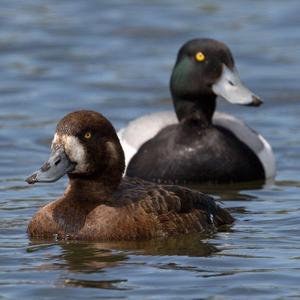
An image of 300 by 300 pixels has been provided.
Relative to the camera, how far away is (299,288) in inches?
320

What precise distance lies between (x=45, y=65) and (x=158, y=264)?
8863 millimetres

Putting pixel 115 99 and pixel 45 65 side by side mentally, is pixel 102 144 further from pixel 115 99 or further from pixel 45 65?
pixel 45 65

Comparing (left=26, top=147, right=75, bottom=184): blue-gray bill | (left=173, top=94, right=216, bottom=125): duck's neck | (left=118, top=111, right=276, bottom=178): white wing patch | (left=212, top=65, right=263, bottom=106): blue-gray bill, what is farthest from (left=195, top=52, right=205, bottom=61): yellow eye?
(left=26, top=147, right=75, bottom=184): blue-gray bill

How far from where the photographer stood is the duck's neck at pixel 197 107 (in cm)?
1280

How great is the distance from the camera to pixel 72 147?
919cm

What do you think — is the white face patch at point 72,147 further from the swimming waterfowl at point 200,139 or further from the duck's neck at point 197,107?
the duck's neck at point 197,107

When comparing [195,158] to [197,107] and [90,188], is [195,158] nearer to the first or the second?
[197,107]

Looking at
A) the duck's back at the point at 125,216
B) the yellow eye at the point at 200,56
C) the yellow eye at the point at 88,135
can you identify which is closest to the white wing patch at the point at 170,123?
the yellow eye at the point at 200,56

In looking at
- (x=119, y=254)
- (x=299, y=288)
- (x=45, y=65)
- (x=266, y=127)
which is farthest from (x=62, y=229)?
(x=45, y=65)

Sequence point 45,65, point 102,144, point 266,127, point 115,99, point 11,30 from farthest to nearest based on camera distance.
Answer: point 11,30, point 45,65, point 115,99, point 266,127, point 102,144

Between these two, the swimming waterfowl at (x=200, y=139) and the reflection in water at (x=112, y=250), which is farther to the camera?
the swimming waterfowl at (x=200, y=139)

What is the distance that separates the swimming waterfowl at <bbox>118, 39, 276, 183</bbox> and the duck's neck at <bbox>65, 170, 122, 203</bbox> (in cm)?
303

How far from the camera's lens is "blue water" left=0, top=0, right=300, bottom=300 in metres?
8.35

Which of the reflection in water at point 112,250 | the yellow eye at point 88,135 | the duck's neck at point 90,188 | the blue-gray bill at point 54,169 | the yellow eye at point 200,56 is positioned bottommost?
the reflection in water at point 112,250
